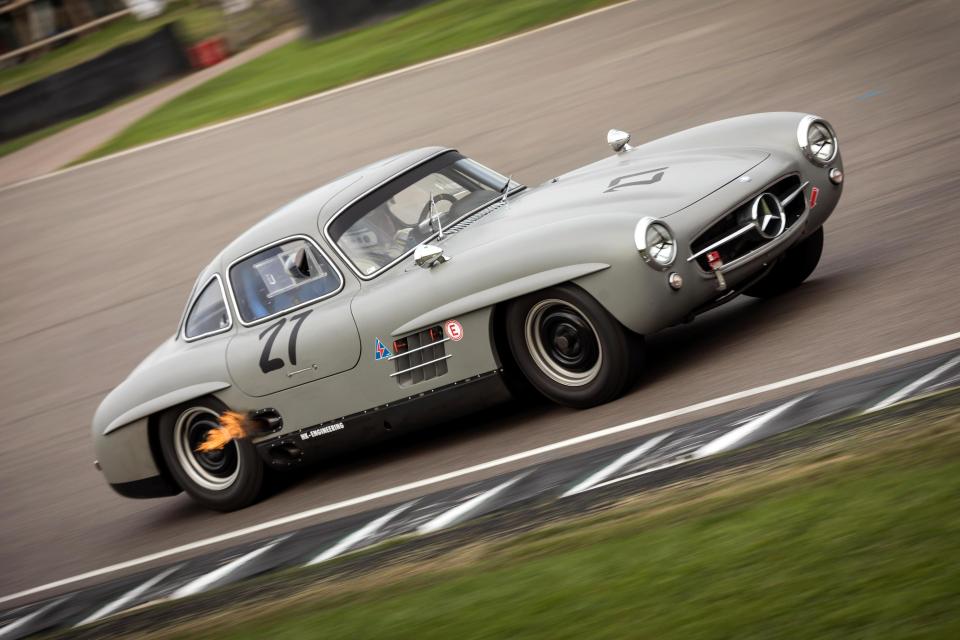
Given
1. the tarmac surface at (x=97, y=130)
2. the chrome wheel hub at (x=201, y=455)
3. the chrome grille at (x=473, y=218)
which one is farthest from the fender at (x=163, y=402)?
the tarmac surface at (x=97, y=130)

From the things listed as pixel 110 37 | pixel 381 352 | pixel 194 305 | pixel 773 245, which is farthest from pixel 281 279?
pixel 110 37

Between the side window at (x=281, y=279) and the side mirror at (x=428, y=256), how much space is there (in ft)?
2.12

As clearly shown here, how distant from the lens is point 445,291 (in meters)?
6.68

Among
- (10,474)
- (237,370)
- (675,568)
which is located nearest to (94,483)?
(10,474)

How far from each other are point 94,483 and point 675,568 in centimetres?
570

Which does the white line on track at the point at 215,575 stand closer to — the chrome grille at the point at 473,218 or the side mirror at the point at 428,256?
the side mirror at the point at 428,256

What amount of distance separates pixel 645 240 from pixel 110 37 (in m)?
30.4

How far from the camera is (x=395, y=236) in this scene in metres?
7.32

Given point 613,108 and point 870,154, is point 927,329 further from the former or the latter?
point 613,108

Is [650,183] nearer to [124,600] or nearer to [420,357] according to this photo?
[420,357]

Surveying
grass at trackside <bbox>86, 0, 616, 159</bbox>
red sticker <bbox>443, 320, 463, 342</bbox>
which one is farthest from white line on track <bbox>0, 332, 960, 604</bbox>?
grass at trackside <bbox>86, 0, 616, 159</bbox>

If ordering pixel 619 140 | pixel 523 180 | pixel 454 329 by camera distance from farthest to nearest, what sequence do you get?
pixel 523 180 → pixel 619 140 → pixel 454 329

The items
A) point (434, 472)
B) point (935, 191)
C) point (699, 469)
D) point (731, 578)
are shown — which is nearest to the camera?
point (731, 578)

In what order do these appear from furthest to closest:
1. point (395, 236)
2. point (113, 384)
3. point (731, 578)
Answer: point (113, 384) < point (395, 236) < point (731, 578)
